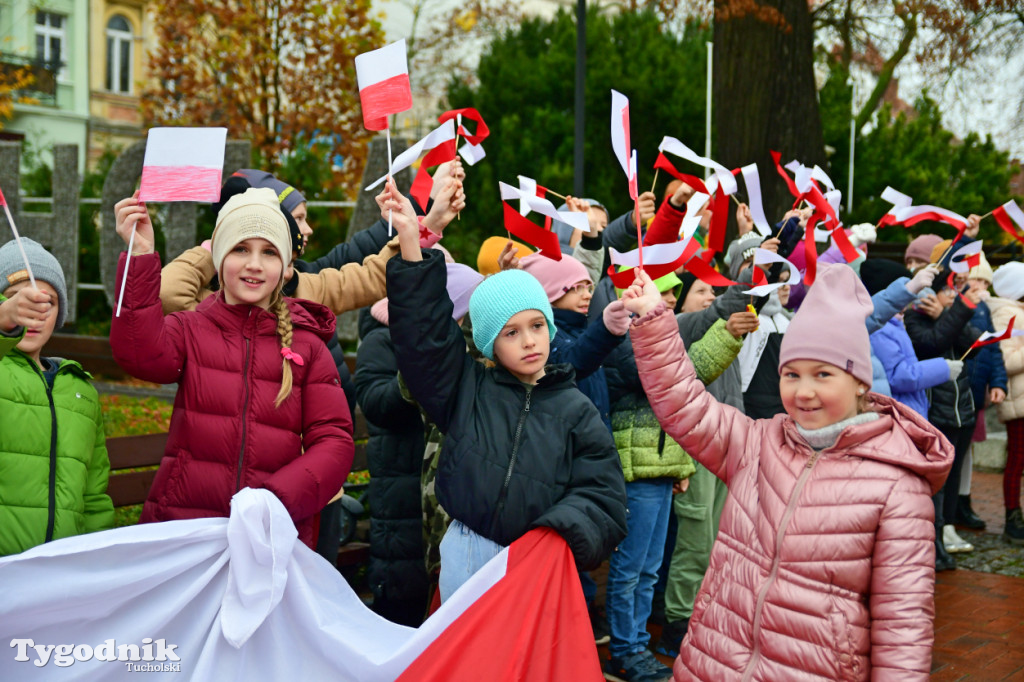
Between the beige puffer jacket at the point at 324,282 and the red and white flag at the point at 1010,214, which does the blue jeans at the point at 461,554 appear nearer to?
the beige puffer jacket at the point at 324,282

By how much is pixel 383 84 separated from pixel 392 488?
1928 mm

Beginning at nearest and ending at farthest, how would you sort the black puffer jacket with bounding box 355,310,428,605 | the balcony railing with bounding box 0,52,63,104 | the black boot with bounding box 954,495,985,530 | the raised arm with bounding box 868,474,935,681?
1. the raised arm with bounding box 868,474,935,681
2. the black puffer jacket with bounding box 355,310,428,605
3. the black boot with bounding box 954,495,985,530
4. the balcony railing with bounding box 0,52,63,104

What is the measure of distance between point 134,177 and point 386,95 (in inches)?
362

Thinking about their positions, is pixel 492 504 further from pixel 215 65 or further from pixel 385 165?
pixel 215 65

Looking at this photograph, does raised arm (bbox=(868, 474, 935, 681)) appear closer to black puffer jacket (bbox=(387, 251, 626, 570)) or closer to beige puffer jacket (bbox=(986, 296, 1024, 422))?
black puffer jacket (bbox=(387, 251, 626, 570))

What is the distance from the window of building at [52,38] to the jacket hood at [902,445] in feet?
104

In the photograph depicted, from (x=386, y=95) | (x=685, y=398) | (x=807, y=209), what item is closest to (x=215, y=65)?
(x=807, y=209)

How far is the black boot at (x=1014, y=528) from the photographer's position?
→ 25.0 ft

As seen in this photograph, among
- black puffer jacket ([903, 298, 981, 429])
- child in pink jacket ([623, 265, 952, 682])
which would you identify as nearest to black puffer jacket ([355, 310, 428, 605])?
child in pink jacket ([623, 265, 952, 682])

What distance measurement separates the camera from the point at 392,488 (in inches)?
182

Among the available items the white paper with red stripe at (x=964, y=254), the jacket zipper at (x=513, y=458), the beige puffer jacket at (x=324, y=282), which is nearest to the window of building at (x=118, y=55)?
the white paper with red stripe at (x=964, y=254)

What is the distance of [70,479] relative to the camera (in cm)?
313

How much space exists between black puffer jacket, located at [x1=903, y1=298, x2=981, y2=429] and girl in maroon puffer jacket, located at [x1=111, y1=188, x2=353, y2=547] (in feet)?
15.5

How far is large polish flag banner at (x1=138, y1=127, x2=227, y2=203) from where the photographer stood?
3160mm
